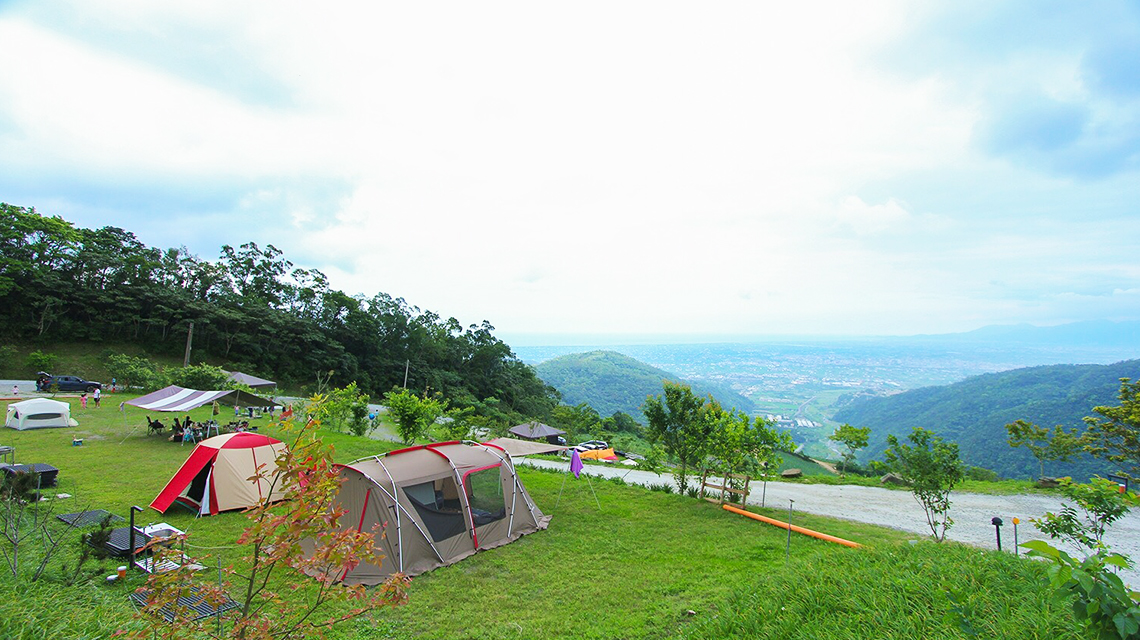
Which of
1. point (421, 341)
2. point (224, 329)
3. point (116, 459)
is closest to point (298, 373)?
point (224, 329)

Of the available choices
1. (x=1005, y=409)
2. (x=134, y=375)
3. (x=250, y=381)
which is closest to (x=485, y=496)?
(x=250, y=381)

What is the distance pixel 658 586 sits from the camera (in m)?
7.09

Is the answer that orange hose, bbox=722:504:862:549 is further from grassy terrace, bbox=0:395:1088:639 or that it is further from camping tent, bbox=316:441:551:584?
camping tent, bbox=316:441:551:584

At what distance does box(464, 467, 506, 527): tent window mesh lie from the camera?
352 inches

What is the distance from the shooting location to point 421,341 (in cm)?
5803

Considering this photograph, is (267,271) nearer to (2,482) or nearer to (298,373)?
(298,373)

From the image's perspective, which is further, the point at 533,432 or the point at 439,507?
the point at 533,432

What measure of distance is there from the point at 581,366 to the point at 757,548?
125044mm

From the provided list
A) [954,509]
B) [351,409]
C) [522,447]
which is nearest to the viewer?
[522,447]

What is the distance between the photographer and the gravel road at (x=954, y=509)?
33.9 ft

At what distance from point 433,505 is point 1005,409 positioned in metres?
67.7

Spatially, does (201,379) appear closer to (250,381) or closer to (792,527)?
(250,381)

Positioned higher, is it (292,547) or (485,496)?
(292,547)

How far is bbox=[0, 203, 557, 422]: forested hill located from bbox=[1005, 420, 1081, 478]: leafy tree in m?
31.3
